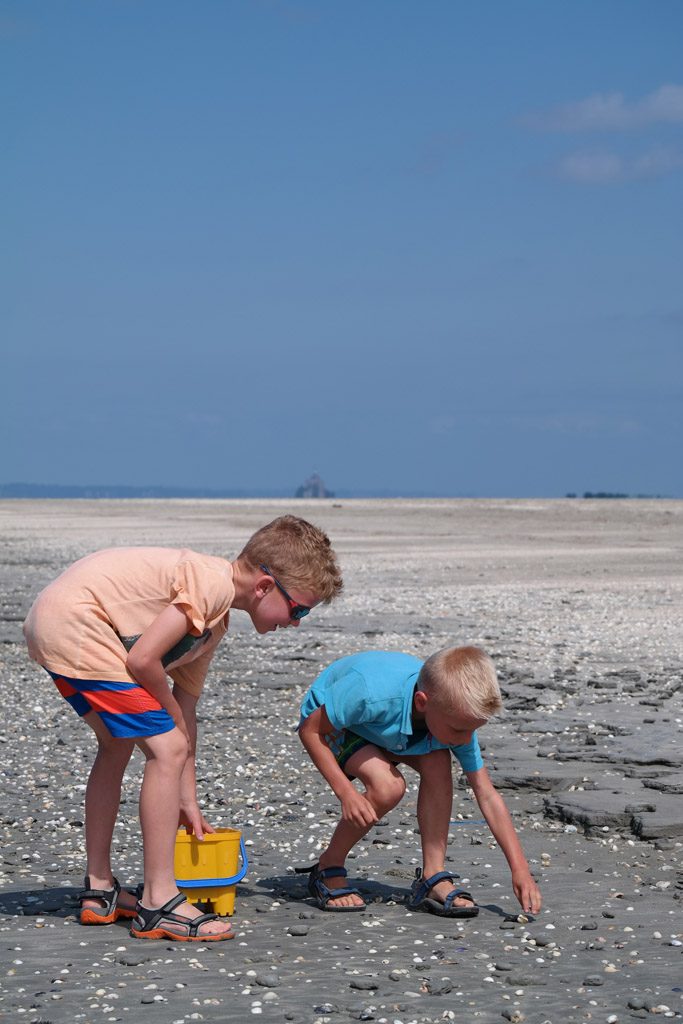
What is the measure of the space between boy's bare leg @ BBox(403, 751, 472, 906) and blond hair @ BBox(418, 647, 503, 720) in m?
0.39

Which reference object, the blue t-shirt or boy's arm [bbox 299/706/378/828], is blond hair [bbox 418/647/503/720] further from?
boy's arm [bbox 299/706/378/828]

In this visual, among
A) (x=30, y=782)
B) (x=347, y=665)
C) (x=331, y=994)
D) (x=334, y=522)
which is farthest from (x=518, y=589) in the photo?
(x=334, y=522)

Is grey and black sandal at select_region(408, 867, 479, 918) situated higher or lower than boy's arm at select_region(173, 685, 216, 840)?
lower

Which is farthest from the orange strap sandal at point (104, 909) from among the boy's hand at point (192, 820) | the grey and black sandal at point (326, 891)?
the grey and black sandal at point (326, 891)

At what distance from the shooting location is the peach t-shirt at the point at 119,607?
460cm

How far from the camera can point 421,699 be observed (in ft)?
16.1

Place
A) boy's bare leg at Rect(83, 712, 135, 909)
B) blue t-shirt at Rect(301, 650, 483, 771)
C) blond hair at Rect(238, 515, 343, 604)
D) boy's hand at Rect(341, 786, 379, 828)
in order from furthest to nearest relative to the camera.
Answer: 1. blue t-shirt at Rect(301, 650, 483, 771)
2. boy's hand at Rect(341, 786, 379, 828)
3. boy's bare leg at Rect(83, 712, 135, 909)
4. blond hair at Rect(238, 515, 343, 604)

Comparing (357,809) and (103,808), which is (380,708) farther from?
(103,808)

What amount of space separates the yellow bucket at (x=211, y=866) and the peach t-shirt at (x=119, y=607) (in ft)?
2.09

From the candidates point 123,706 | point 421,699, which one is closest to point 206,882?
point 123,706

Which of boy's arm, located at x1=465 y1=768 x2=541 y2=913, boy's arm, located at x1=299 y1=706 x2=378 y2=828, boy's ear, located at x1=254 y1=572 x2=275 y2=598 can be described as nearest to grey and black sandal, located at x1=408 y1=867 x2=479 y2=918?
boy's arm, located at x1=465 y1=768 x2=541 y2=913

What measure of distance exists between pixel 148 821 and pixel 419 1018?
3.99 feet

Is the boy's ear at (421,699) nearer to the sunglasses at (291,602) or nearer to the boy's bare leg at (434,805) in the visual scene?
the boy's bare leg at (434,805)

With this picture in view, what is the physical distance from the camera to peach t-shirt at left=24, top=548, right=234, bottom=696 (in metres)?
4.60
